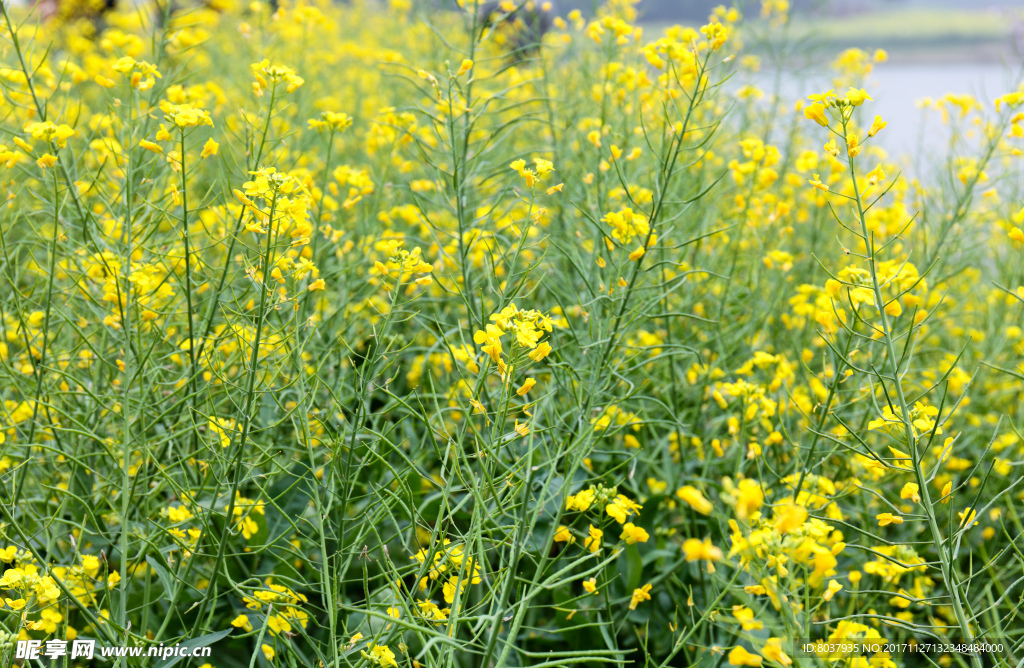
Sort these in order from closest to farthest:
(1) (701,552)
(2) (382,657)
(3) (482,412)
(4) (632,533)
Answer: (1) (701,552)
(2) (382,657)
(3) (482,412)
(4) (632,533)

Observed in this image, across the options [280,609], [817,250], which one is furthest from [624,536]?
[817,250]

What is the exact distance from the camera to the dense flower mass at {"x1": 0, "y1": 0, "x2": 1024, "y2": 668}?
56.5 inches

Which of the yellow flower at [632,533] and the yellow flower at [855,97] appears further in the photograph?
the yellow flower at [632,533]

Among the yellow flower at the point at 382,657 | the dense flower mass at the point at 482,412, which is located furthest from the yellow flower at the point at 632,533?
the yellow flower at the point at 382,657

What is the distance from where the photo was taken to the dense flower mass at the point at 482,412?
56.5 inches

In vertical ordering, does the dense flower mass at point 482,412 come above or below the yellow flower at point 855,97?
below

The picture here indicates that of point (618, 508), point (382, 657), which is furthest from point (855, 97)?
point (382, 657)

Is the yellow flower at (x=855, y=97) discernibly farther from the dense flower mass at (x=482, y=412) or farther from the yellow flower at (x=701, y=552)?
the yellow flower at (x=701, y=552)

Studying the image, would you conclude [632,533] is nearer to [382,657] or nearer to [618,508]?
[618,508]

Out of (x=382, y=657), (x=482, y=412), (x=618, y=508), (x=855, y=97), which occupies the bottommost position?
(x=382, y=657)

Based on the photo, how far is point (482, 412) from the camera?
56.2 inches

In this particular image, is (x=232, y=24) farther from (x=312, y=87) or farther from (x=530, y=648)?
(x=530, y=648)

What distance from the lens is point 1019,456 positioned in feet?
7.88

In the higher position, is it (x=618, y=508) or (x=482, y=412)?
(x=482, y=412)
